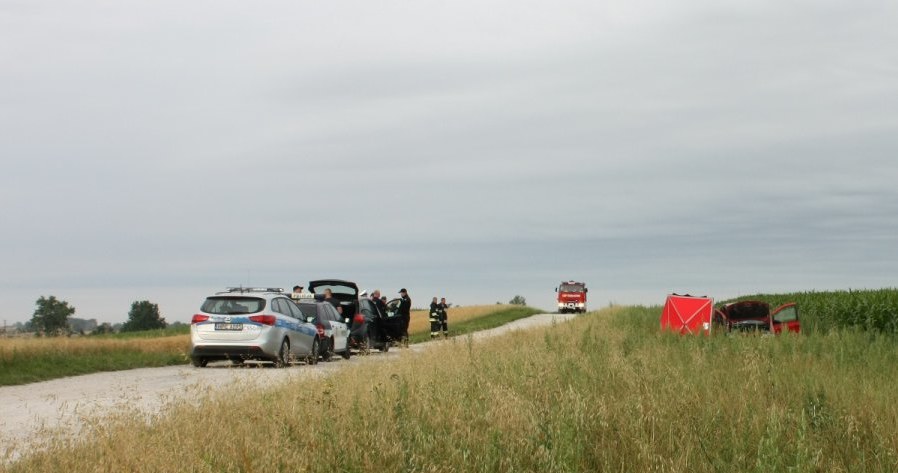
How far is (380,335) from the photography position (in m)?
32.1

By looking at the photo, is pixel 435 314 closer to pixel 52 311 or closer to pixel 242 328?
pixel 242 328

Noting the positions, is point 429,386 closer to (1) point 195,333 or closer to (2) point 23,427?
(2) point 23,427

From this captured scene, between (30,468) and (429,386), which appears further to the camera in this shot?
(429,386)

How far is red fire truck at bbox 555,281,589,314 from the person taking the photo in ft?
254

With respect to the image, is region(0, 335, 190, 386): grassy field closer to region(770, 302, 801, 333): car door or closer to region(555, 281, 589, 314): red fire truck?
region(770, 302, 801, 333): car door

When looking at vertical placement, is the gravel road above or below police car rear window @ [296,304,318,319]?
below

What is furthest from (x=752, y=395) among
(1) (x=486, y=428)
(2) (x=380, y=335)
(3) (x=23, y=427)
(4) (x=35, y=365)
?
(2) (x=380, y=335)

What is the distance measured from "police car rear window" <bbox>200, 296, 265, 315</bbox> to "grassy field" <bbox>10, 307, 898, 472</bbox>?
10.5 meters

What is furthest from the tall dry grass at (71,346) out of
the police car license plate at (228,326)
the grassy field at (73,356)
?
the police car license plate at (228,326)

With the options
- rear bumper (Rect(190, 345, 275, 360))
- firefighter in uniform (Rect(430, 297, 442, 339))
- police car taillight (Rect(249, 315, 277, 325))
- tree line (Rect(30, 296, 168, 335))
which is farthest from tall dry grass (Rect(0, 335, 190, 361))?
tree line (Rect(30, 296, 168, 335))

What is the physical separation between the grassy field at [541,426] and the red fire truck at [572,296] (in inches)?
2529

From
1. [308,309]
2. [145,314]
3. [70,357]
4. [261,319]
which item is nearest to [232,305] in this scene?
[261,319]

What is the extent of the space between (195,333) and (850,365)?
602 inches

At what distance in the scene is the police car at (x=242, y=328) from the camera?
2342 cm
